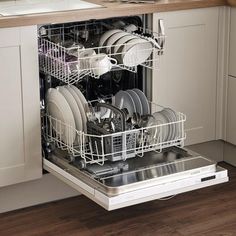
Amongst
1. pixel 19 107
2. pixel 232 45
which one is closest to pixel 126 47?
pixel 19 107

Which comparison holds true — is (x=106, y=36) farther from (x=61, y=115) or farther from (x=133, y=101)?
(x=61, y=115)

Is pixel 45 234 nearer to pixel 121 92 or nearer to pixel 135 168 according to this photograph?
pixel 135 168

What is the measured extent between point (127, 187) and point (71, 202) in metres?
0.66

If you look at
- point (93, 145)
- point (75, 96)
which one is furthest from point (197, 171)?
point (75, 96)

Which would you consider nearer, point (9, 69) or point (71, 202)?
point (9, 69)

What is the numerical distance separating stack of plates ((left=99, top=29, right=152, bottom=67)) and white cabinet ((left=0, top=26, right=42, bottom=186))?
330 mm

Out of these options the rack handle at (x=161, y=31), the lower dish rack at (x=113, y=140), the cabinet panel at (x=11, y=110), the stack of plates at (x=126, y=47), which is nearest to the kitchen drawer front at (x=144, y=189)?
the lower dish rack at (x=113, y=140)

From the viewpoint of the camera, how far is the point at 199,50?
3188 mm

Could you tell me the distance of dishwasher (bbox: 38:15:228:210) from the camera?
2.59 metres

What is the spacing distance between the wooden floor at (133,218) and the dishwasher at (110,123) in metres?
0.25

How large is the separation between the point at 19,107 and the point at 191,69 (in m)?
0.85

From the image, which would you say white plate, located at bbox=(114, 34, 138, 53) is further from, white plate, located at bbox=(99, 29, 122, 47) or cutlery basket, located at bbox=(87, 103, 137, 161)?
cutlery basket, located at bbox=(87, 103, 137, 161)

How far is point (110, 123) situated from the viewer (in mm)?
2727

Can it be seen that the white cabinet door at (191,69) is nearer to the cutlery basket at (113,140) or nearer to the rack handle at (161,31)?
the rack handle at (161,31)
